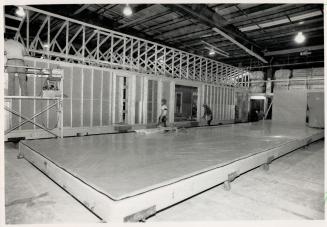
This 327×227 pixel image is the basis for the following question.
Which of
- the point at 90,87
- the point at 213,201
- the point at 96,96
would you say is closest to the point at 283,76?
the point at 96,96

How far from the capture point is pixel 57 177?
271cm

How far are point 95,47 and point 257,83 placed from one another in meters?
11.3

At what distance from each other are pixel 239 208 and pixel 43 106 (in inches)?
259

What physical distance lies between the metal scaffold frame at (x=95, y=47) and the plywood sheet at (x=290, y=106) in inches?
155

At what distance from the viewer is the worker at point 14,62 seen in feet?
19.3

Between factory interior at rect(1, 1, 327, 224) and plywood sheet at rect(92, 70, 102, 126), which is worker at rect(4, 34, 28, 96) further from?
plywood sheet at rect(92, 70, 102, 126)

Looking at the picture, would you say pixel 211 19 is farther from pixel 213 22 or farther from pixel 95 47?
pixel 95 47

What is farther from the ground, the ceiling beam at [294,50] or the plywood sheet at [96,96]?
the ceiling beam at [294,50]

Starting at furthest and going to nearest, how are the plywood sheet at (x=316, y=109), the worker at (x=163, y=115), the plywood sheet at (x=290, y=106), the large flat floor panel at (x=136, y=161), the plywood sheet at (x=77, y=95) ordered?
the plywood sheet at (x=290, y=106)
the worker at (x=163, y=115)
the plywood sheet at (x=316, y=109)
the plywood sheet at (x=77, y=95)
the large flat floor panel at (x=136, y=161)

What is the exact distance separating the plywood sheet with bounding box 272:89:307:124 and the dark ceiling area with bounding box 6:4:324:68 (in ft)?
8.68

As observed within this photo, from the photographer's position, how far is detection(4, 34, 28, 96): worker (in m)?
5.87

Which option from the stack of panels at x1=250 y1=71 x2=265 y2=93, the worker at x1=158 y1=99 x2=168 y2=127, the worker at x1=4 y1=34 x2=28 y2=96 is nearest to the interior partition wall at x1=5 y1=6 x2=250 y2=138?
the worker at x1=4 y1=34 x2=28 y2=96

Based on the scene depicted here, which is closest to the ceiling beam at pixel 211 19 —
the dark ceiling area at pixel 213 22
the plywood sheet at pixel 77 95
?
the dark ceiling area at pixel 213 22

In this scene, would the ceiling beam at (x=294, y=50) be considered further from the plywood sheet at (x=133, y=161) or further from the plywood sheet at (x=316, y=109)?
the plywood sheet at (x=133, y=161)
